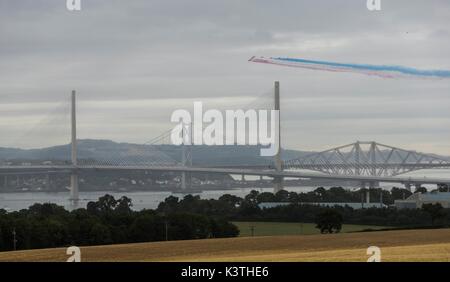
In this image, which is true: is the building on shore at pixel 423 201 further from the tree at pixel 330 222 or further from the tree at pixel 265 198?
the tree at pixel 330 222

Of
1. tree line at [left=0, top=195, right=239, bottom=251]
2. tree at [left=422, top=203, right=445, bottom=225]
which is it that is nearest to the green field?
tree line at [left=0, top=195, right=239, bottom=251]

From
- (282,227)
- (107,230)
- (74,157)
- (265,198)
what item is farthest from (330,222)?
(74,157)

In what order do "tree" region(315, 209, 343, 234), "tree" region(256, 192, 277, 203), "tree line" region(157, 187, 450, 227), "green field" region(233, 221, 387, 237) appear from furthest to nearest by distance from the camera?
"tree" region(256, 192, 277, 203) < "tree line" region(157, 187, 450, 227) < "green field" region(233, 221, 387, 237) < "tree" region(315, 209, 343, 234)

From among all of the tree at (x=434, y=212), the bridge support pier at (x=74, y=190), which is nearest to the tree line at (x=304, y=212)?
the tree at (x=434, y=212)

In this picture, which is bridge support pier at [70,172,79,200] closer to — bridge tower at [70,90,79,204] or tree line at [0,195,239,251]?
bridge tower at [70,90,79,204]

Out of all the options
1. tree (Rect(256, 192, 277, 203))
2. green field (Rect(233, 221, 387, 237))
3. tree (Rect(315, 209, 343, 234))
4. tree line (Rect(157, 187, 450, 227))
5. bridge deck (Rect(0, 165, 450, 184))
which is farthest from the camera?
bridge deck (Rect(0, 165, 450, 184))

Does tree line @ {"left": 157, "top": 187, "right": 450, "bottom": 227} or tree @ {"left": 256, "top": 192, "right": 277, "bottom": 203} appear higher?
tree @ {"left": 256, "top": 192, "right": 277, "bottom": 203}

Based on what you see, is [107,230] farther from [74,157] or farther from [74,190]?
[74,157]
